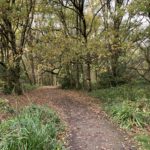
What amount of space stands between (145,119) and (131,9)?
6.21m

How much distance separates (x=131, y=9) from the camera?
44.4ft

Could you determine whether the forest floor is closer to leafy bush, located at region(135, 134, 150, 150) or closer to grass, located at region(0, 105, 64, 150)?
leafy bush, located at region(135, 134, 150, 150)

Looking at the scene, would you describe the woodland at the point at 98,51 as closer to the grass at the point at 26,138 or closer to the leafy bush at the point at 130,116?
the leafy bush at the point at 130,116

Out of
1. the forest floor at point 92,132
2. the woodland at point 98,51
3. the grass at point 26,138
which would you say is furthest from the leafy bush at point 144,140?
the grass at point 26,138

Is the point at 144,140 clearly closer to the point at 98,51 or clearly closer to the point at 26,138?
the point at 26,138

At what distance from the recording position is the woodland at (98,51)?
1154 centimetres

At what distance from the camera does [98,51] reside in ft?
49.0

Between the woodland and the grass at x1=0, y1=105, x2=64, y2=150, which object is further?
the woodland

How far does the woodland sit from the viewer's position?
1154cm

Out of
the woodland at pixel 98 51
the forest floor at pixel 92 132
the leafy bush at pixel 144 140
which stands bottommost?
the leafy bush at pixel 144 140

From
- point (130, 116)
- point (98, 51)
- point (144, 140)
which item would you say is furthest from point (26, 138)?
point (98, 51)

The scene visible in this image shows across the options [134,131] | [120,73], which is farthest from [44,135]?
[120,73]

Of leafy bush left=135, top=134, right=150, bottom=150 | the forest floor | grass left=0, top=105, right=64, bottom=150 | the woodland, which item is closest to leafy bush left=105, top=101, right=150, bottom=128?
the woodland

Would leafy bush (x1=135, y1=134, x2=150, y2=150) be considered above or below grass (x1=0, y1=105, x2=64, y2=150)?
below
